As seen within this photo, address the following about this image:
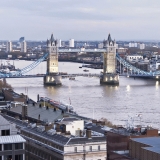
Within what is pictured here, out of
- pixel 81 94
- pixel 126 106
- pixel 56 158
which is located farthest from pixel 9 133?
pixel 81 94

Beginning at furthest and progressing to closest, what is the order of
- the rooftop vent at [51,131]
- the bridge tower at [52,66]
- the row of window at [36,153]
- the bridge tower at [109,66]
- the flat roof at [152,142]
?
1. the bridge tower at [109,66]
2. the bridge tower at [52,66]
3. the rooftop vent at [51,131]
4. the row of window at [36,153]
5. the flat roof at [152,142]

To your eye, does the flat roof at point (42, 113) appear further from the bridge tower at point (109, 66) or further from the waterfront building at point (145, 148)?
the bridge tower at point (109, 66)

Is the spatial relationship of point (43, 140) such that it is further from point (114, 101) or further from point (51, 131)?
point (114, 101)

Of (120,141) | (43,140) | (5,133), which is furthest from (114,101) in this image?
(5,133)

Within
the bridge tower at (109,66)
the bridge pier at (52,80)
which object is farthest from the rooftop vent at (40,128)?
the bridge tower at (109,66)

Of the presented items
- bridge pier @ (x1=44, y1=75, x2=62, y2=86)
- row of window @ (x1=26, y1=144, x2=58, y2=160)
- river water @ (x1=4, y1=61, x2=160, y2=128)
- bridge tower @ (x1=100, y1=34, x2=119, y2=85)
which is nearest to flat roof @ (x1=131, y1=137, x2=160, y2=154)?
row of window @ (x1=26, y1=144, x2=58, y2=160)
